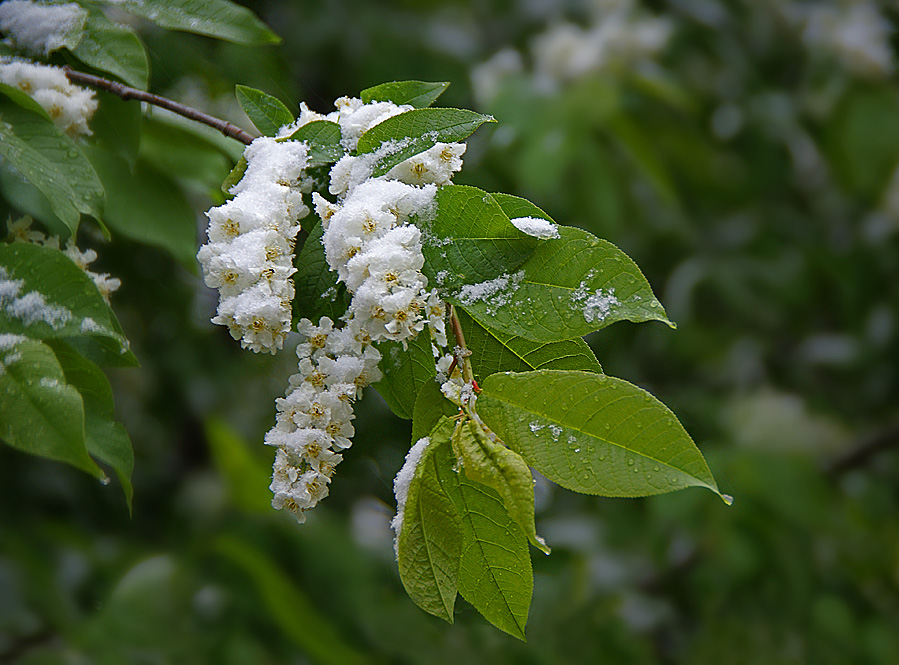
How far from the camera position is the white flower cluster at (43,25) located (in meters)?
0.62

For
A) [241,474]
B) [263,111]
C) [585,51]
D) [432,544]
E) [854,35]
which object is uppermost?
[263,111]

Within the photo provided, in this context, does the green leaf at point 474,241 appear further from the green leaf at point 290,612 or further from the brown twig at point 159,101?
the green leaf at point 290,612

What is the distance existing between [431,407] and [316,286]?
0.33ft

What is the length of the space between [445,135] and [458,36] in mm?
1668

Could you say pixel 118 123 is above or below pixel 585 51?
above

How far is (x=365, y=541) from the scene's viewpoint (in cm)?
142

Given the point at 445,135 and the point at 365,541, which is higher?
the point at 445,135

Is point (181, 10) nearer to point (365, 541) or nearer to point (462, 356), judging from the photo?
point (462, 356)

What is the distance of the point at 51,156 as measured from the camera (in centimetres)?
56

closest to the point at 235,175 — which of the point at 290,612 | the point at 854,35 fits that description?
the point at 290,612

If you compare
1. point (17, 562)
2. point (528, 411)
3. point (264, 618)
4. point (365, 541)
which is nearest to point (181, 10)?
point (528, 411)

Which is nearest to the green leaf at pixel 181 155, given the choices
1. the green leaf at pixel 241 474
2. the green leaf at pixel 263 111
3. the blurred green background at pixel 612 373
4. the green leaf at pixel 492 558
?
the blurred green background at pixel 612 373

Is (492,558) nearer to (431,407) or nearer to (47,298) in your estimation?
(431,407)

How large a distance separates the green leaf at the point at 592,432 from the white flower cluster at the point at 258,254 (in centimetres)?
12
